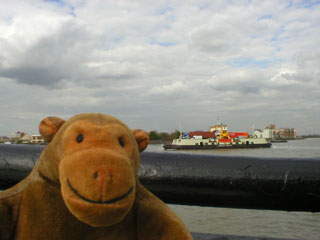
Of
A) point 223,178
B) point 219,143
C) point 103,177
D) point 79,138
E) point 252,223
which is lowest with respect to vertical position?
point 252,223

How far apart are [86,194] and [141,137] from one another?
0.34m

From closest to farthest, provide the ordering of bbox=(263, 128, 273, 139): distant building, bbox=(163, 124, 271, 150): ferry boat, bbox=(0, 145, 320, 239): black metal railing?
bbox=(0, 145, 320, 239): black metal railing → bbox=(163, 124, 271, 150): ferry boat → bbox=(263, 128, 273, 139): distant building

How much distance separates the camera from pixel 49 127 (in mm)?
1020

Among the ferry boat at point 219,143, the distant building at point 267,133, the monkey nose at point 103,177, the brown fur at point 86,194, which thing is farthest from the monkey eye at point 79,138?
the distant building at point 267,133

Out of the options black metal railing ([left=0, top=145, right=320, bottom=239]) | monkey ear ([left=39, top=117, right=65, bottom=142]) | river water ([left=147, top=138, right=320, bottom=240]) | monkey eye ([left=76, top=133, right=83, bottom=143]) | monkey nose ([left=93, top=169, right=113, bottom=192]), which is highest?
monkey ear ([left=39, top=117, right=65, bottom=142])

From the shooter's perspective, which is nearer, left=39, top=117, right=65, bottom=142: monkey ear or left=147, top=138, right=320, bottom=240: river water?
left=39, top=117, right=65, bottom=142: monkey ear

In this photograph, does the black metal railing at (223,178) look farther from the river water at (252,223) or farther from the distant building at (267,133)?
the distant building at (267,133)

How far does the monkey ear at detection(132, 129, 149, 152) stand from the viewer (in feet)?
3.50

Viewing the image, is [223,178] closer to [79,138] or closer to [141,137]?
[141,137]

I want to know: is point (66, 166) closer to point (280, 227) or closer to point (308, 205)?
point (308, 205)

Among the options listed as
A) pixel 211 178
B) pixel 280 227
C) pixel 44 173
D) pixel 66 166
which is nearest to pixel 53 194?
pixel 44 173

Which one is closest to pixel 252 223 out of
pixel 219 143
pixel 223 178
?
pixel 223 178

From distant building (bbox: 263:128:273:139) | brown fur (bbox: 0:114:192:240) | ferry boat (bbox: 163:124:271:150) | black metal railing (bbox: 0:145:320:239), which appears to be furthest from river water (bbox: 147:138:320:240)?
distant building (bbox: 263:128:273:139)

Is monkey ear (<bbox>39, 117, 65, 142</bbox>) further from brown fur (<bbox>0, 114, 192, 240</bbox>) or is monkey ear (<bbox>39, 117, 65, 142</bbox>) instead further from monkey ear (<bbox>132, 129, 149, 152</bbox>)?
monkey ear (<bbox>132, 129, 149, 152</bbox>)
